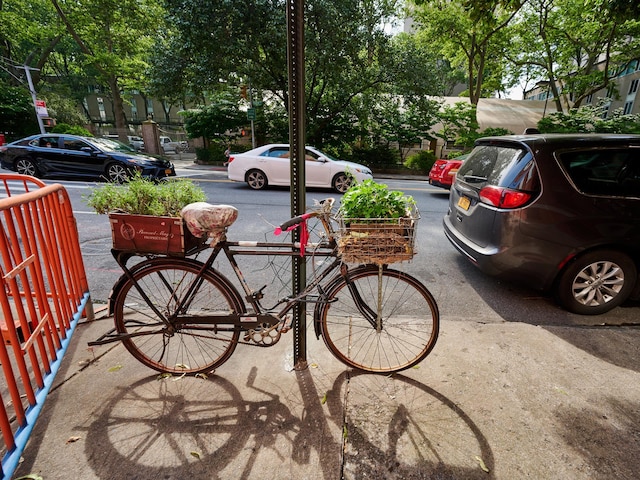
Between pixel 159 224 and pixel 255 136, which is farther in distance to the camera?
pixel 255 136

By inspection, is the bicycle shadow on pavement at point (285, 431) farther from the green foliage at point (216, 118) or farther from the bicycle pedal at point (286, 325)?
the green foliage at point (216, 118)

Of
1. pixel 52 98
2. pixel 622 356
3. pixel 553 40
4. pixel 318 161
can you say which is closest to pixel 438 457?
pixel 622 356

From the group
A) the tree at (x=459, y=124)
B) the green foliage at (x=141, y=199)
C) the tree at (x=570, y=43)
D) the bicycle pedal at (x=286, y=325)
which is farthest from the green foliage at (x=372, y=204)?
the tree at (x=570, y=43)

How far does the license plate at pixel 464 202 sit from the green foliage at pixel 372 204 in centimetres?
206

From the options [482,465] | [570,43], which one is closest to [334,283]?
[482,465]

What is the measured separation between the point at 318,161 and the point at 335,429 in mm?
8892

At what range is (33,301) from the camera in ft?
6.91

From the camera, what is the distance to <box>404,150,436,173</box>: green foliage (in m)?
17.0

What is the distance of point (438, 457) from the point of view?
190 cm

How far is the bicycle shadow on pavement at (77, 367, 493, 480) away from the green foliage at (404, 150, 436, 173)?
15937 mm

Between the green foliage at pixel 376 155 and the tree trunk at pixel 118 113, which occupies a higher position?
the tree trunk at pixel 118 113

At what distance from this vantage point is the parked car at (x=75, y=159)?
10047 millimetres

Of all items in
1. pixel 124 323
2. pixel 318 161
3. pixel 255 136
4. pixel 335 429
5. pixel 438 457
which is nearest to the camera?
pixel 438 457

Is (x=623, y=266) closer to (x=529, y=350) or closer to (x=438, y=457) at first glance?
(x=529, y=350)
